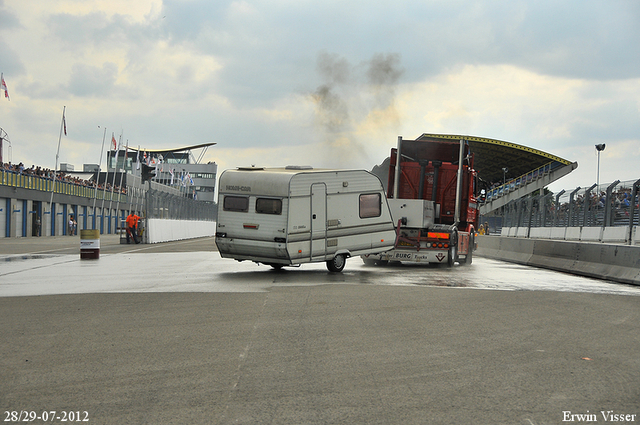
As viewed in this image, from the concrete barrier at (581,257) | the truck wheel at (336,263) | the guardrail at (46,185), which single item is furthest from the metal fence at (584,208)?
the guardrail at (46,185)

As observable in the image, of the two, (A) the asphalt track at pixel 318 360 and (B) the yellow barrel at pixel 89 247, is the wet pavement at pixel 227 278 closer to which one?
(B) the yellow barrel at pixel 89 247

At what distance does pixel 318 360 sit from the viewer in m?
6.58

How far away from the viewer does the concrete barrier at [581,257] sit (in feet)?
51.2

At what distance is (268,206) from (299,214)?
76 cm

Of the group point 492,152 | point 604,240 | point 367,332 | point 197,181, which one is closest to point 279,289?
point 367,332

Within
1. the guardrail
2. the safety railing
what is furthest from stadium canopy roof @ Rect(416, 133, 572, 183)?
the guardrail

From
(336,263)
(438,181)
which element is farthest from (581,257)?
(336,263)

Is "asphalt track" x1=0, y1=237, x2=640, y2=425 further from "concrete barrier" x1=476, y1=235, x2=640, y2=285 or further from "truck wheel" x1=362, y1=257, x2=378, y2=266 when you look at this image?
"truck wheel" x1=362, y1=257, x2=378, y2=266

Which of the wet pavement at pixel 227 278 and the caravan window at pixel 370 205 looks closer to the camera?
the wet pavement at pixel 227 278

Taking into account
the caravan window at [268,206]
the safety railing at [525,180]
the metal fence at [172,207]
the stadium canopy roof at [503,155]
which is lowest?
the metal fence at [172,207]

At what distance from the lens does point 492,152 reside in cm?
7456

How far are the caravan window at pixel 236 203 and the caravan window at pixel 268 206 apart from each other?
379 mm

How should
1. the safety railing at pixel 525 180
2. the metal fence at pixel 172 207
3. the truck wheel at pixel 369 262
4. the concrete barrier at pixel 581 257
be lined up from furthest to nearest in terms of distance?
the safety railing at pixel 525 180 → the metal fence at pixel 172 207 → the truck wheel at pixel 369 262 → the concrete barrier at pixel 581 257

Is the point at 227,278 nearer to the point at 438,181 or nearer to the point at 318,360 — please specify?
the point at 438,181
